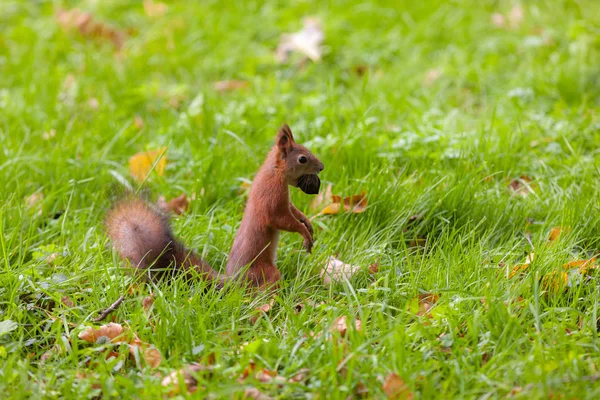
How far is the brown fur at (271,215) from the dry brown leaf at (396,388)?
0.74 m

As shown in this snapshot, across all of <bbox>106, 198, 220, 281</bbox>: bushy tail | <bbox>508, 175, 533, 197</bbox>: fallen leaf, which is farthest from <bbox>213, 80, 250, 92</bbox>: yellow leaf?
<bbox>106, 198, 220, 281</bbox>: bushy tail

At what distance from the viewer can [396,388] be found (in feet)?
7.16

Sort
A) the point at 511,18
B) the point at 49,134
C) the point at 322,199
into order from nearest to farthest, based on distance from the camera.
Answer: the point at 322,199 → the point at 49,134 → the point at 511,18

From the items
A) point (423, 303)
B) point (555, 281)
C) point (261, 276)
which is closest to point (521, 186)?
point (555, 281)

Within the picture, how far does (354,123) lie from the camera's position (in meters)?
4.03

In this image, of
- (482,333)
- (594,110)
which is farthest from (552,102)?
(482,333)

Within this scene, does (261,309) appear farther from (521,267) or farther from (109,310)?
(521,267)

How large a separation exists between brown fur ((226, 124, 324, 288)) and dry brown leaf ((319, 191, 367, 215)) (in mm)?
450

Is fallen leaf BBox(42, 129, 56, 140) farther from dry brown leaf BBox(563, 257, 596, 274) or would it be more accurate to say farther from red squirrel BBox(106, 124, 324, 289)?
dry brown leaf BBox(563, 257, 596, 274)

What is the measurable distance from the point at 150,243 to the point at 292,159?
0.64 metres

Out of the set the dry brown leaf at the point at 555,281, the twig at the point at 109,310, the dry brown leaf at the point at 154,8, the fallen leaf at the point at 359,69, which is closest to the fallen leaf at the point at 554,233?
the dry brown leaf at the point at 555,281

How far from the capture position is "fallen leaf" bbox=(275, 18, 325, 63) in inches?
210

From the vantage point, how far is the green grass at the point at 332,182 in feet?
7.76

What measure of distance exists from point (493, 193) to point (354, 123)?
0.95m
